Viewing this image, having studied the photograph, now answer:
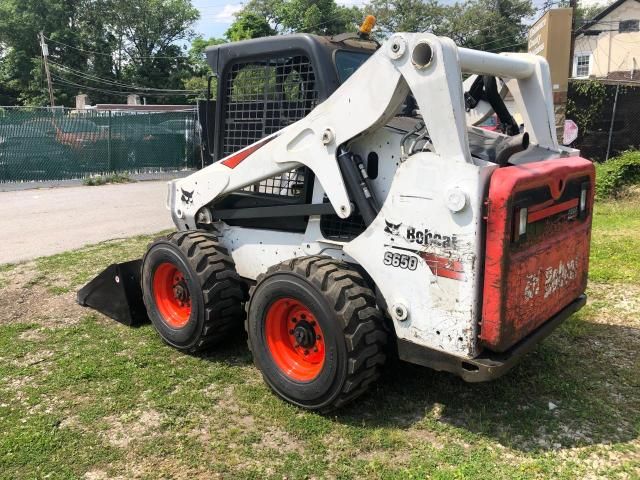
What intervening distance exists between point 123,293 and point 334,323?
2.50 metres

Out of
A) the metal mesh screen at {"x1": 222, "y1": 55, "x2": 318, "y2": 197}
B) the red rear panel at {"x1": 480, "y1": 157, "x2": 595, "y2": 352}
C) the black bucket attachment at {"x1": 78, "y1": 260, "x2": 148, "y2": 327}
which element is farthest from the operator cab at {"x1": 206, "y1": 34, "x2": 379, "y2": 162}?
the red rear panel at {"x1": 480, "y1": 157, "x2": 595, "y2": 352}

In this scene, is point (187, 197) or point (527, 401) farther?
point (187, 197)

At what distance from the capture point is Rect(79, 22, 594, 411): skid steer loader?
2.87 m

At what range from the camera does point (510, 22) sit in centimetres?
5762

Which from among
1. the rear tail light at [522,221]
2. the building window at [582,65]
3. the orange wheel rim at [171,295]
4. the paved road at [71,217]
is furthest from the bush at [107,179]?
the building window at [582,65]

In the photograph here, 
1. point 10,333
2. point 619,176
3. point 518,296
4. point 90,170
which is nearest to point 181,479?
point 518,296

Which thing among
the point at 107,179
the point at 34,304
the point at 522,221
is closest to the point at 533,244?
the point at 522,221

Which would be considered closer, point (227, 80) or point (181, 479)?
point (181, 479)

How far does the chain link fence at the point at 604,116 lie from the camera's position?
12023 millimetres

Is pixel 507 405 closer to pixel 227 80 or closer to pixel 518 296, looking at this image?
pixel 518 296

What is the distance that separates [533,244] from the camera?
306cm

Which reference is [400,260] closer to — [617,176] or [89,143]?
[617,176]

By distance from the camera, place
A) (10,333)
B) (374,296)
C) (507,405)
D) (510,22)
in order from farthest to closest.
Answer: (510,22) → (10,333) → (507,405) → (374,296)

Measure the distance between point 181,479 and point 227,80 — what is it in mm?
2836
